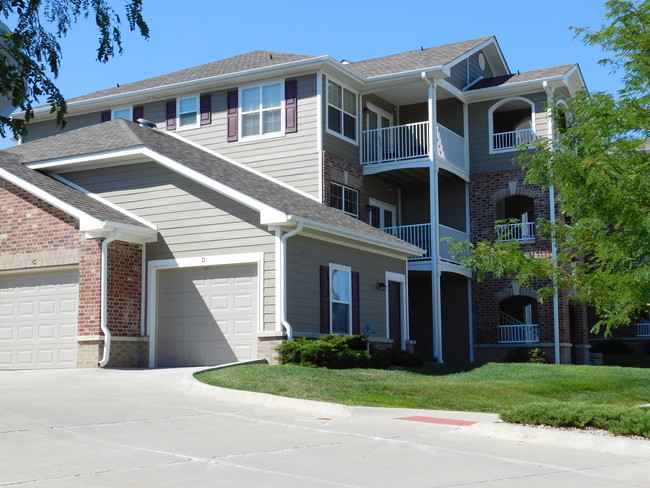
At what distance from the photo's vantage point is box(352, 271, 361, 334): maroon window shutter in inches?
A: 835

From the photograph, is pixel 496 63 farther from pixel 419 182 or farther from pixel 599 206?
pixel 599 206

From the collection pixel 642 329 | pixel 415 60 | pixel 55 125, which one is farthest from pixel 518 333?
pixel 55 125

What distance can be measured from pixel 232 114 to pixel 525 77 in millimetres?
9669

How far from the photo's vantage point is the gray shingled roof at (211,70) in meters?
25.5

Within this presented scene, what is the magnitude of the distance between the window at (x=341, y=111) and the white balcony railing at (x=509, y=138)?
504cm

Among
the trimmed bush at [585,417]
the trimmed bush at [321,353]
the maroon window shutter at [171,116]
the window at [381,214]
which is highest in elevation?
the maroon window shutter at [171,116]

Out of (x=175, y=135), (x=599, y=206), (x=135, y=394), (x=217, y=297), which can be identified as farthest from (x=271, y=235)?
(x=175, y=135)

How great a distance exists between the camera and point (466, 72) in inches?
1149

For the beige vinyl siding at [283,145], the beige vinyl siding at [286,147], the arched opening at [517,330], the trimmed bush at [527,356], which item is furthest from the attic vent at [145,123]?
the trimmed bush at [527,356]

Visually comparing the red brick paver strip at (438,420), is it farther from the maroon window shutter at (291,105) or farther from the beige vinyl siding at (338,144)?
the maroon window shutter at (291,105)

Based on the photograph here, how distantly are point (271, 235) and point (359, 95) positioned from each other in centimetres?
902

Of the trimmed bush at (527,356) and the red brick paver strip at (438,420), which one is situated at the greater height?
the trimmed bush at (527,356)

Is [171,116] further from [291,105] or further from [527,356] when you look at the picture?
[527,356]

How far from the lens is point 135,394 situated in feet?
44.5
